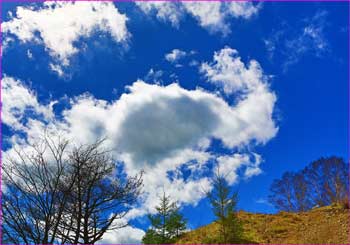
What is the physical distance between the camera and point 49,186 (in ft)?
32.5

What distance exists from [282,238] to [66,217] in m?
13.3

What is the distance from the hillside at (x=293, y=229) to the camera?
18891 millimetres

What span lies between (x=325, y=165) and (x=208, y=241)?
71.7 ft

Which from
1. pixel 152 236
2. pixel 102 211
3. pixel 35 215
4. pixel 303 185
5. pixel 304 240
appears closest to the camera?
pixel 35 215

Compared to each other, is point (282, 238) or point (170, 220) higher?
point (170, 220)

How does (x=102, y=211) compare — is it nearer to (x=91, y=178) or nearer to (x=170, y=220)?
(x=91, y=178)

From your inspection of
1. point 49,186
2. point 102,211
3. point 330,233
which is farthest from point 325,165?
point 49,186

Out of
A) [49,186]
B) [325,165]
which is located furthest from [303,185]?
[49,186]

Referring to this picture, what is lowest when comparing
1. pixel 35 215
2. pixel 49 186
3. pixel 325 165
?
pixel 35 215

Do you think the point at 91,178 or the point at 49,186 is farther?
the point at 91,178

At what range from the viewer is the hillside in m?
18.9

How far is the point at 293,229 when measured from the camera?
70.0 feet

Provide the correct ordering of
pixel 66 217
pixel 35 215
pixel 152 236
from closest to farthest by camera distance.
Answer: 1. pixel 35 215
2. pixel 66 217
3. pixel 152 236

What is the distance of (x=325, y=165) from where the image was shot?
36.6 metres
